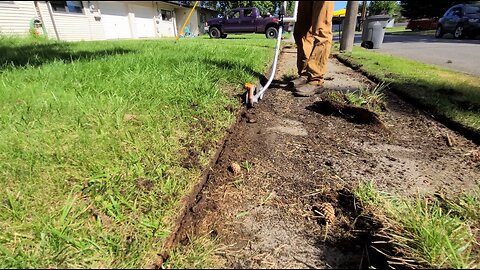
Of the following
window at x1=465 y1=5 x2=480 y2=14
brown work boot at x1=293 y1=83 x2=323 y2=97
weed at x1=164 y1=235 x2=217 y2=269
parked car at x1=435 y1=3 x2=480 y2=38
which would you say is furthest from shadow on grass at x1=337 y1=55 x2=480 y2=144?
window at x1=465 y1=5 x2=480 y2=14

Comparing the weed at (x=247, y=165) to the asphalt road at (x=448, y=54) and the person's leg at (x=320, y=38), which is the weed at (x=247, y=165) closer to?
the person's leg at (x=320, y=38)

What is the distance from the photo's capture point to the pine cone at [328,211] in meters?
1.23

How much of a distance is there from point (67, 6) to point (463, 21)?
15.3 m

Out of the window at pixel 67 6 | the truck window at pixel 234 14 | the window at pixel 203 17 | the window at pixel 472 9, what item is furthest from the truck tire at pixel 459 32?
the window at pixel 203 17

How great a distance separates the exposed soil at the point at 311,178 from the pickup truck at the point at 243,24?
54.4ft

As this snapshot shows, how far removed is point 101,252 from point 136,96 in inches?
62.0

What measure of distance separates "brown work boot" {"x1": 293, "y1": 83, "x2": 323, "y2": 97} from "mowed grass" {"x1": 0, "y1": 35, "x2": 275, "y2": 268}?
0.70 m

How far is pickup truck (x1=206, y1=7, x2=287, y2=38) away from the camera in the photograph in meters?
17.7

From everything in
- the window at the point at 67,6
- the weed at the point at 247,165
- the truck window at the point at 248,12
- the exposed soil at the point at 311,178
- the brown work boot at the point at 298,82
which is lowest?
the exposed soil at the point at 311,178

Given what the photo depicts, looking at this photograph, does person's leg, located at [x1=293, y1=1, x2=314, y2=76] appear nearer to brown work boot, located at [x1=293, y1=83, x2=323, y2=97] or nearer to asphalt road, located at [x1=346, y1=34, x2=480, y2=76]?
brown work boot, located at [x1=293, y1=83, x2=323, y2=97]

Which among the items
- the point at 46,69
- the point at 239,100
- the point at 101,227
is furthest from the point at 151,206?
the point at 46,69

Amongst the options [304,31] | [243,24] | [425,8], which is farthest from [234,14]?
[425,8]

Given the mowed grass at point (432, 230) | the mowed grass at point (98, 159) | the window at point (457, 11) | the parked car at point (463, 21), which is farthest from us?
the window at point (457, 11)

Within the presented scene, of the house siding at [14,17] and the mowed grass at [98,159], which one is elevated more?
the house siding at [14,17]
